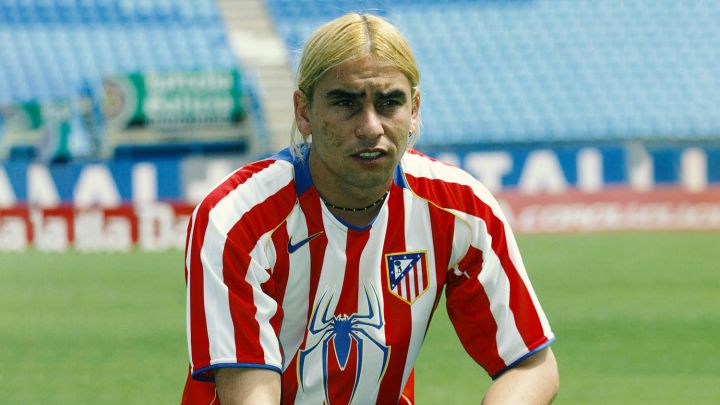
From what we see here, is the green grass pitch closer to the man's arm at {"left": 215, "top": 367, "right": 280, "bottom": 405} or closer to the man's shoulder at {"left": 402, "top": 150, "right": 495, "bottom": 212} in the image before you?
the man's shoulder at {"left": 402, "top": 150, "right": 495, "bottom": 212}

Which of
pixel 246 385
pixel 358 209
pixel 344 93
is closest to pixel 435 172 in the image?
pixel 358 209

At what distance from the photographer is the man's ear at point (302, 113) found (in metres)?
3.08

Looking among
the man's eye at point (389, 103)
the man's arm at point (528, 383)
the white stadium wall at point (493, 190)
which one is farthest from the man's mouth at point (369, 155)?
the white stadium wall at point (493, 190)

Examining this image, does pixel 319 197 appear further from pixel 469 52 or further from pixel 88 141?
pixel 469 52

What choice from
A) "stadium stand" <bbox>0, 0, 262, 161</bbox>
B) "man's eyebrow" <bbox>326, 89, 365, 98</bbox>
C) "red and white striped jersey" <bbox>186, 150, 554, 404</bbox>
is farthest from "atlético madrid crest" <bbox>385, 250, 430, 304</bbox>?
"stadium stand" <bbox>0, 0, 262, 161</bbox>

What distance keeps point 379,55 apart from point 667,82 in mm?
22042

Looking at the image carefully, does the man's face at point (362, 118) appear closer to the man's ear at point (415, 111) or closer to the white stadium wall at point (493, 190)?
the man's ear at point (415, 111)

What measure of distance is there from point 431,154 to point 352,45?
16.7 metres

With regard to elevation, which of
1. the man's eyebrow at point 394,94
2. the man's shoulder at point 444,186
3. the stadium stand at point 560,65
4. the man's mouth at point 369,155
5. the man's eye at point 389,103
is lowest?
the man's shoulder at point 444,186

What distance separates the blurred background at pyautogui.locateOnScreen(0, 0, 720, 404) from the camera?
8633mm

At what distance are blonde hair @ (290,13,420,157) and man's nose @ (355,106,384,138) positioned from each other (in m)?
0.12

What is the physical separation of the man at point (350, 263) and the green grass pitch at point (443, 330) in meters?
3.47

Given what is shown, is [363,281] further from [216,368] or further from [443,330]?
[443,330]

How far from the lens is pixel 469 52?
965 inches
